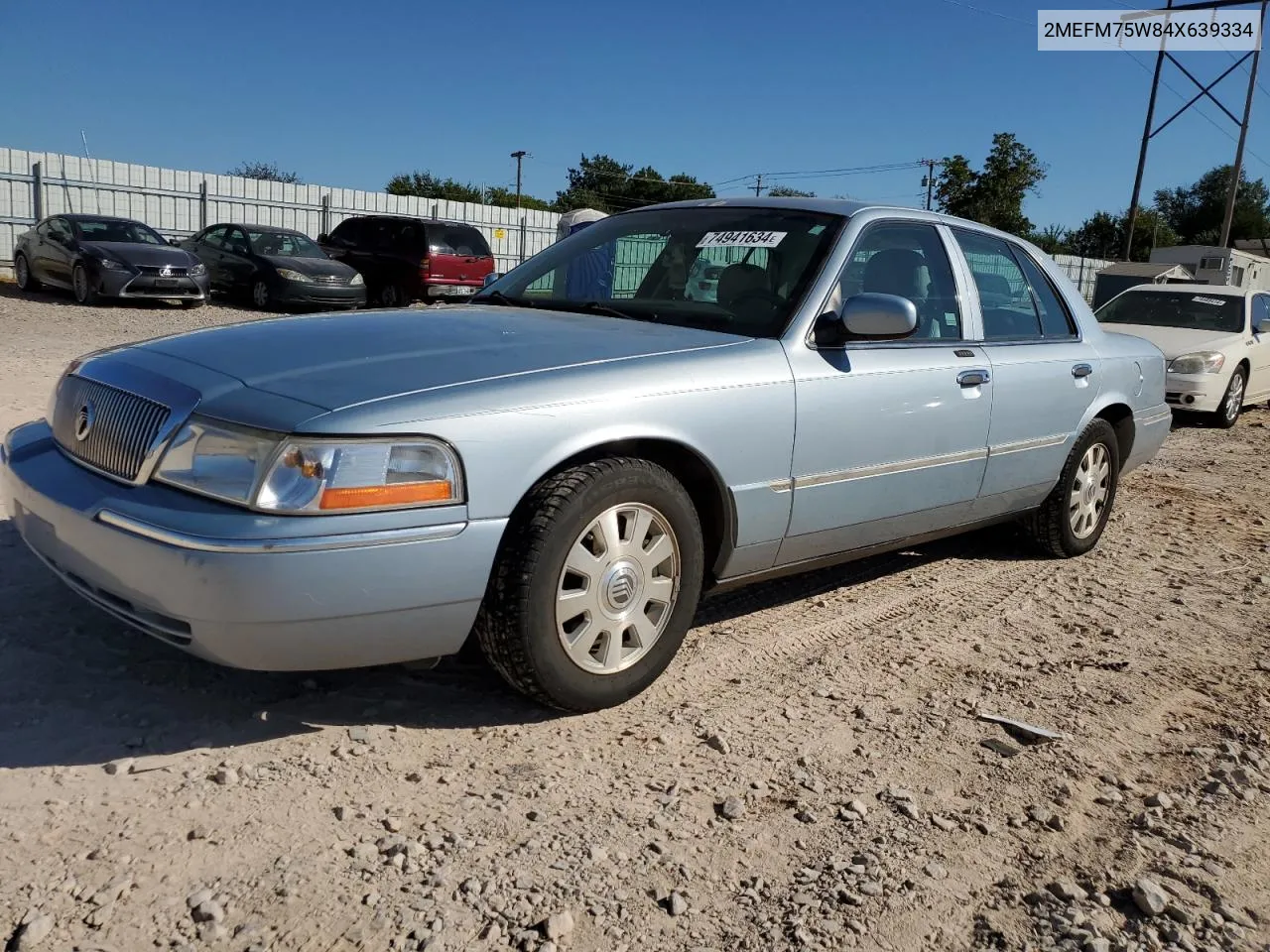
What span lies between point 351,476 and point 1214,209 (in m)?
76.0

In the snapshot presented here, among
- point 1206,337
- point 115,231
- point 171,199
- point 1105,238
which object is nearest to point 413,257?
point 115,231

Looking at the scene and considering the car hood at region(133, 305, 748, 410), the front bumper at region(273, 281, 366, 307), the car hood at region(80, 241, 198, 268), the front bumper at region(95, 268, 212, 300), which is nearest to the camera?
the car hood at region(133, 305, 748, 410)

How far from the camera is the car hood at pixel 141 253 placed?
615 inches

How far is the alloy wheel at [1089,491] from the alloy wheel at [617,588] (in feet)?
8.87

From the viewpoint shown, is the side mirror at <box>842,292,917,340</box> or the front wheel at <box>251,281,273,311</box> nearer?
the side mirror at <box>842,292,917,340</box>

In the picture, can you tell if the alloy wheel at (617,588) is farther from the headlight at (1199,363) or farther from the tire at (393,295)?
the tire at (393,295)

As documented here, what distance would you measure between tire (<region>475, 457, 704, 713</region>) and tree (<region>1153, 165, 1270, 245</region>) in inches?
2774

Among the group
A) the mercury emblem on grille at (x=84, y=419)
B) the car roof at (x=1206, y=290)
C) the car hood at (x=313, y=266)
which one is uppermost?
the car roof at (x=1206, y=290)

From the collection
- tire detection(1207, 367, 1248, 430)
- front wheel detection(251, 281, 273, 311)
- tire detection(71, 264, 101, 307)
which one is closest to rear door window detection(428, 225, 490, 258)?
front wheel detection(251, 281, 273, 311)

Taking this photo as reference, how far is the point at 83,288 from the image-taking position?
15781mm

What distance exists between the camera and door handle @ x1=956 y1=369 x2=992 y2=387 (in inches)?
165

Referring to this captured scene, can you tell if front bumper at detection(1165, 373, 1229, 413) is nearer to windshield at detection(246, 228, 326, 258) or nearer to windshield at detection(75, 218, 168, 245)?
windshield at detection(246, 228, 326, 258)

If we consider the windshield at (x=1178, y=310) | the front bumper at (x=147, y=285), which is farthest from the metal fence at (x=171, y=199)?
the windshield at (x=1178, y=310)

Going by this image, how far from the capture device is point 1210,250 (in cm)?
2797
